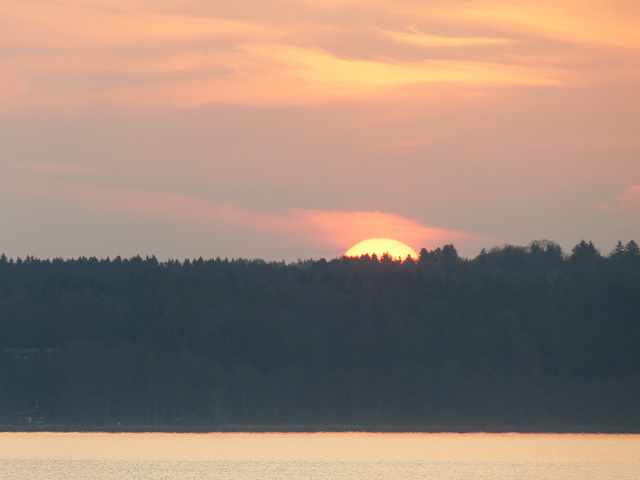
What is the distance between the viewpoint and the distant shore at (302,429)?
539 ft

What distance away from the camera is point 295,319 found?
19250 cm

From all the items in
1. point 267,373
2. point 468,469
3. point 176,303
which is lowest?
point 468,469

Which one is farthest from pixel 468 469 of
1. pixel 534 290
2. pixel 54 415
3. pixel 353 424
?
pixel 534 290

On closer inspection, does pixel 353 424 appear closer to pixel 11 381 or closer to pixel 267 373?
pixel 267 373

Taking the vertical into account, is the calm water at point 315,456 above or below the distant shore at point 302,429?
below

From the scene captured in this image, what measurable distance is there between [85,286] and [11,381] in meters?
34.1

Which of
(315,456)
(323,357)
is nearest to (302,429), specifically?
(323,357)

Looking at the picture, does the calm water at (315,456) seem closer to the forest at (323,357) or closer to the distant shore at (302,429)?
the distant shore at (302,429)

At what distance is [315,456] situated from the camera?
11150cm

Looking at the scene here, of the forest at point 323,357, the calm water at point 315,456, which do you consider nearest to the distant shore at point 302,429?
the forest at point 323,357

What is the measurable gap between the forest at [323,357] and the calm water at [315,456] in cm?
1716

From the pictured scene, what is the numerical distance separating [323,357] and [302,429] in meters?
18.6

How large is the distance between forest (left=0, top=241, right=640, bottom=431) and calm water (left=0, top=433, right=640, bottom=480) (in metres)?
17.2

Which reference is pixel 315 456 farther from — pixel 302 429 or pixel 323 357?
pixel 323 357
